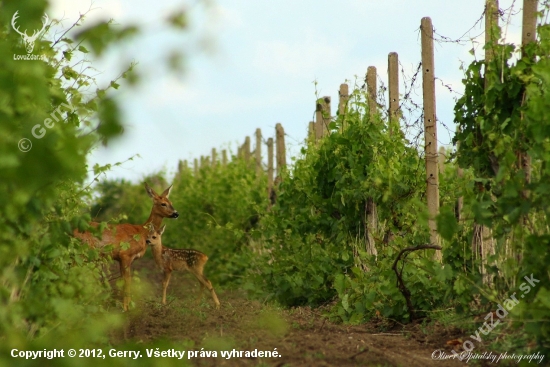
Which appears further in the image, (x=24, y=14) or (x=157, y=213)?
(x=157, y=213)

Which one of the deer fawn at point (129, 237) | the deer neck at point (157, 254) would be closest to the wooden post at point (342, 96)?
the deer fawn at point (129, 237)

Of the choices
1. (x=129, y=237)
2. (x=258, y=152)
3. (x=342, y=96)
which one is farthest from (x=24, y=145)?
(x=258, y=152)

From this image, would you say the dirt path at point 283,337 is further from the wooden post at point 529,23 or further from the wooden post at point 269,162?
the wooden post at point 269,162

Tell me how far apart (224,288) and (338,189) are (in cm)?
610

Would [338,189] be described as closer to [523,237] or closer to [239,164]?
[523,237]

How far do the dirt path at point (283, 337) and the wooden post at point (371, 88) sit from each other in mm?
3373

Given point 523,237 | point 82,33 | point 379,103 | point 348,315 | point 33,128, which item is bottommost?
point 348,315

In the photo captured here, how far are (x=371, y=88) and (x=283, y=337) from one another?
5.64 metres

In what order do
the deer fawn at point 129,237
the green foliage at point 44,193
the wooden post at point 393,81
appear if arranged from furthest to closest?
the wooden post at point 393,81
the deer fawn at point 129,237
the green foliage at point 44,193

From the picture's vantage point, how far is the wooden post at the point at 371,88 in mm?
11719

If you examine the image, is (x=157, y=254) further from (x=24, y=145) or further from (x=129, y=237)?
(x=24, y=145)

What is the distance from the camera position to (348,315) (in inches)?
370

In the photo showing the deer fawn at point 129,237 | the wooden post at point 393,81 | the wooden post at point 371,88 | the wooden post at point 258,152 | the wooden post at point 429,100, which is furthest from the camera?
the wooden post at point 258,152

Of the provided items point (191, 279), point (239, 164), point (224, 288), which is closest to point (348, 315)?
point (224, 288)
